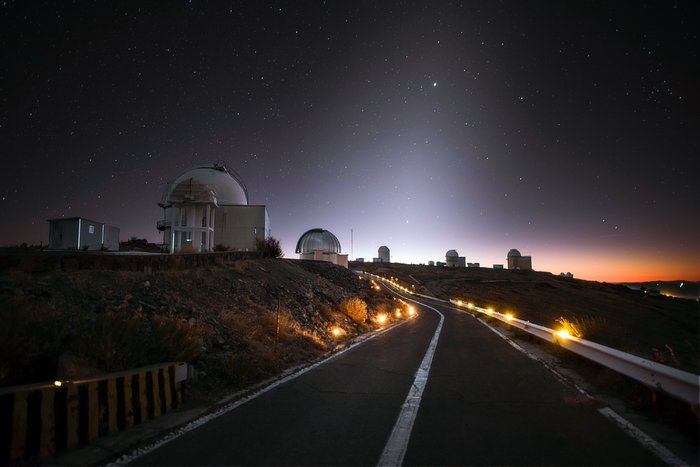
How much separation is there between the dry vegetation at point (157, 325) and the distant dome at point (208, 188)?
58.5 ft

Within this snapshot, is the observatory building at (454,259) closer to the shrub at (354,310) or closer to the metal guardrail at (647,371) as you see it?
the shrub at (354,310)

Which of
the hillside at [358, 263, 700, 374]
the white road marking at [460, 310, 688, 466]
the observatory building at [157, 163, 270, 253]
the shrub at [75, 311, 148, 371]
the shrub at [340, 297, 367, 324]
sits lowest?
the hillside at [358, 263, 700, 374]

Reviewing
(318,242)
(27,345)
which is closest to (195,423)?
(27,345)

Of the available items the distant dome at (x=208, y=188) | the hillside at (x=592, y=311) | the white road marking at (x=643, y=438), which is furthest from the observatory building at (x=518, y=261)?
the white road marking at (x=643, y=438)

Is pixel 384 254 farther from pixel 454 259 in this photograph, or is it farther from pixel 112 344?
pixel 112 344

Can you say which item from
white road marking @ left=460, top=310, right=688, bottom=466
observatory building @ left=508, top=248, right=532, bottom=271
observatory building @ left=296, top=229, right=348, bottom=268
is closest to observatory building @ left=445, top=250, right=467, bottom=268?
observatory building @ left=508, top=248, right=532, bottom=271

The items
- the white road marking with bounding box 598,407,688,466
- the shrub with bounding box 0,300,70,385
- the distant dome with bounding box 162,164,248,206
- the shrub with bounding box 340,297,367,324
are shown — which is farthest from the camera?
the distant dome with bounding box 162,164,248,206

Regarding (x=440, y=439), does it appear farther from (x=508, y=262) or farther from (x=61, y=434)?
(x=508, y=262)

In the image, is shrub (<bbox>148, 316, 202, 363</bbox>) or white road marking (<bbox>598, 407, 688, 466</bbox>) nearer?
white road marking (<bbox>598, 407, 688, 466</bbox>)

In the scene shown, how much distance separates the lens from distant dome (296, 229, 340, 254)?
59.7 meters

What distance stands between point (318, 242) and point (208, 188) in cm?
2769

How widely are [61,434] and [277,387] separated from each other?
3.32 metres

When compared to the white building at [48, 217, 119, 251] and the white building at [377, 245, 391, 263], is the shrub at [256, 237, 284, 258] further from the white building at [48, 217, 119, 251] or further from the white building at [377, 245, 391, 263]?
the white building at [377, 245, 391, 263]

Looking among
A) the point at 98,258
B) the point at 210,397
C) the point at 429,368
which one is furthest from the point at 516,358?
the point at 98,258
